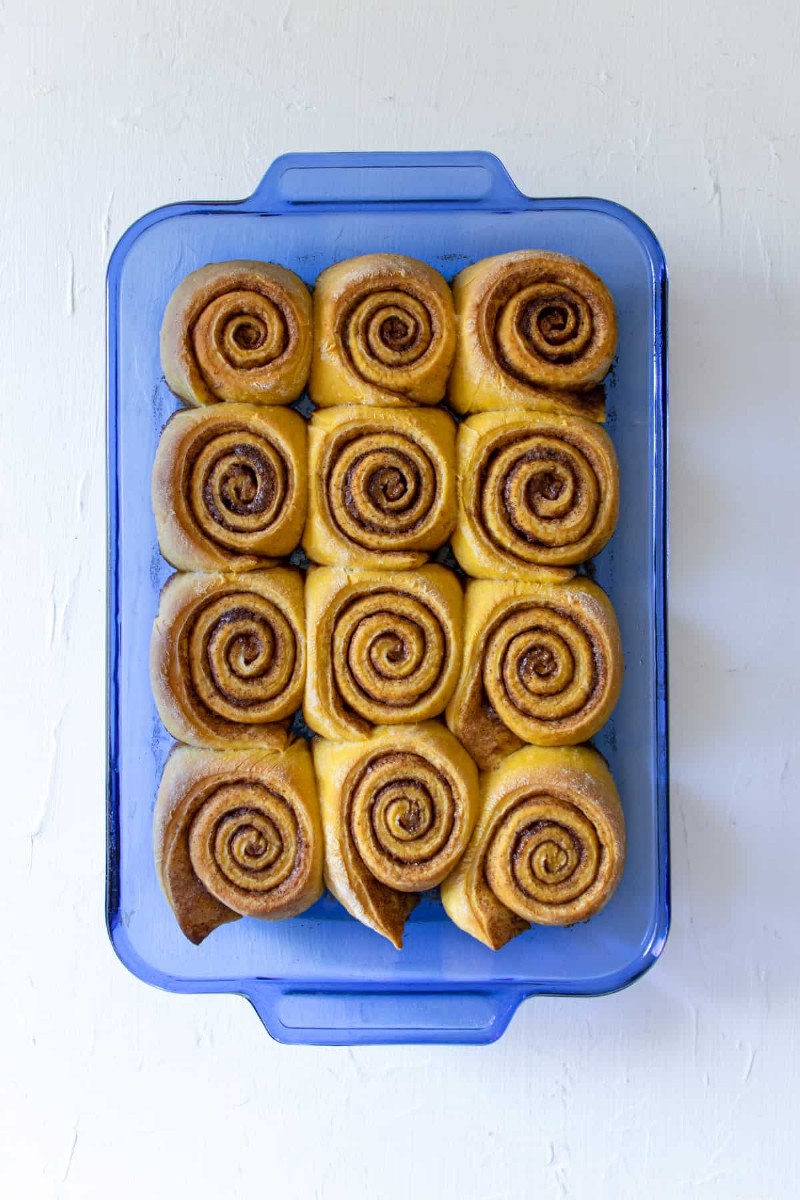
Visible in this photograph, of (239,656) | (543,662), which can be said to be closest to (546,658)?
(543,662)

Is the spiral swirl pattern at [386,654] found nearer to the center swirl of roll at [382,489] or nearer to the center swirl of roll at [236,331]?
the center swirl of roll at [382,489]

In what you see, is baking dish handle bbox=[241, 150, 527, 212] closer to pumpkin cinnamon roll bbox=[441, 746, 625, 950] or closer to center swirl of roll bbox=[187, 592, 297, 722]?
center swirl of roll bbox=[187, 592, 297, 722]

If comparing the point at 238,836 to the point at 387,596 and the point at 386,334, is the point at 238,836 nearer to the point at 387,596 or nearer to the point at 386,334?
the point at 387,596

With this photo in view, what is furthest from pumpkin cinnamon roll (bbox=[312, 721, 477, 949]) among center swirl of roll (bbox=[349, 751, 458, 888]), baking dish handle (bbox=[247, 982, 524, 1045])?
baking dish handle (bbox=[247, 982, 524, 1045])

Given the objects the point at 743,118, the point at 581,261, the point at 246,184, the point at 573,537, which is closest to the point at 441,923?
the point at 573,537

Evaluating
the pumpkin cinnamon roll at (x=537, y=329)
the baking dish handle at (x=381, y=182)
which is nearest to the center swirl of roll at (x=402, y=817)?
the pumpkin cinnamon roll at (x=537, y=329)

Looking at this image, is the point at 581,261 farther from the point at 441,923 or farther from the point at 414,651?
the point at 441,923
